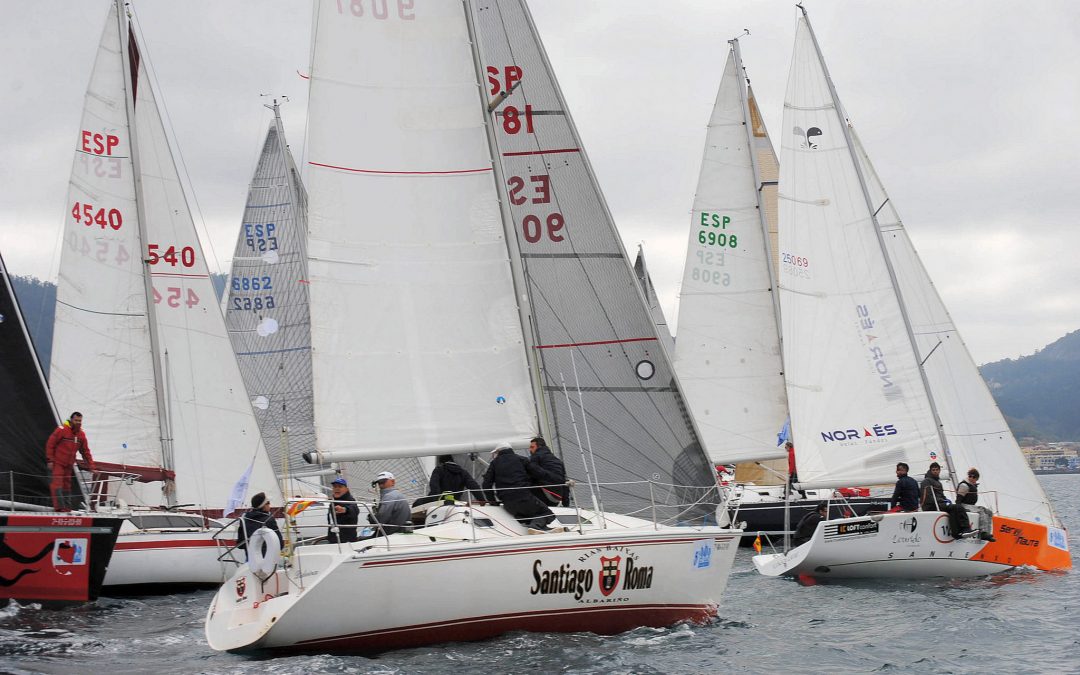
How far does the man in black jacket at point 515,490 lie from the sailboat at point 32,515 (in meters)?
4.51

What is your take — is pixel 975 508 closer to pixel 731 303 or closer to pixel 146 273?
pixel 731 303

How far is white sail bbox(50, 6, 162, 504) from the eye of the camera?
1866 cm

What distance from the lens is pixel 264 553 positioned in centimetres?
1055

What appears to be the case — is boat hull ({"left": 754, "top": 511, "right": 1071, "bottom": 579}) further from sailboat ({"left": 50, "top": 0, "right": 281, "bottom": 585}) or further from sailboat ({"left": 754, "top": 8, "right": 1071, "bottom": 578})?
sailboat ({"left": 50, "top": 0, "right": 281, "bottom": 585})

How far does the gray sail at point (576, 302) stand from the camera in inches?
510

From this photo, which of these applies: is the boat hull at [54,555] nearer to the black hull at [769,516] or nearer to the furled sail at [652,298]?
the black hull at [769,516]

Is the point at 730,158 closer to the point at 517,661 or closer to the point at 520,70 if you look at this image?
the point at 520,70

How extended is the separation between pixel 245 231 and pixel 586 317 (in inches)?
703

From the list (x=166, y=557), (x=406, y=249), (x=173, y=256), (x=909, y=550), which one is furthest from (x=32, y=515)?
(x=909, y=550)

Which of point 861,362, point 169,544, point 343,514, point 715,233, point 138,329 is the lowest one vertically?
point 169,544

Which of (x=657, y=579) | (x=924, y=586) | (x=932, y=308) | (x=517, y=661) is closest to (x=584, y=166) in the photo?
(x=657, y=579)

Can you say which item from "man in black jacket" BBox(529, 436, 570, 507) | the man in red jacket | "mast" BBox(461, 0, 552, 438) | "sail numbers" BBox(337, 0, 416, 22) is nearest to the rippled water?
the man in red jacket

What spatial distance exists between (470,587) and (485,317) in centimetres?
340

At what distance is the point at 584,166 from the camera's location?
13539 millimetres
